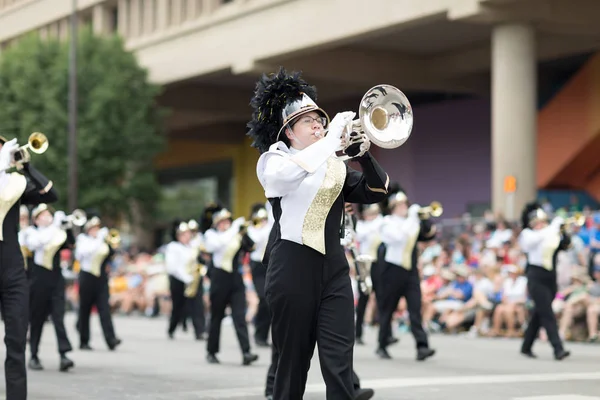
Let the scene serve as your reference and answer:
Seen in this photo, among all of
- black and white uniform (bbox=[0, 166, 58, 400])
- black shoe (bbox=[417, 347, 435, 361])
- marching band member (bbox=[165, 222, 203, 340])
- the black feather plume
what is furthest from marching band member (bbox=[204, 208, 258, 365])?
the black feather plume

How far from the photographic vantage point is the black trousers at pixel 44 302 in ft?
44.5

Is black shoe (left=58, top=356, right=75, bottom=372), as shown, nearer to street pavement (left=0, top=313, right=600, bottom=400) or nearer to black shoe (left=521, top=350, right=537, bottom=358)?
street pavement (left=0, top=313, right=600, bottom=400)

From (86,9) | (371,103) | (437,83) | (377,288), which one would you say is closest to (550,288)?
(377,288)

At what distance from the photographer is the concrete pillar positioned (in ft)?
86.3

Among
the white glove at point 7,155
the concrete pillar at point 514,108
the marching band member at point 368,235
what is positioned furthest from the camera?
the concrete pillar at point 514,108

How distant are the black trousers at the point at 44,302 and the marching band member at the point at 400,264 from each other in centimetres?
393

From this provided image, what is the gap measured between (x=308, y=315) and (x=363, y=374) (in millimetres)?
5833

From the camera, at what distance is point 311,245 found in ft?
21.9

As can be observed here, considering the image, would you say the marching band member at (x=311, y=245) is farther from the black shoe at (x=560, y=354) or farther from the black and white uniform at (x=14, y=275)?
the black shoe at (x=560, y=354)

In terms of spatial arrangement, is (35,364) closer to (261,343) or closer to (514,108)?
(261,343)

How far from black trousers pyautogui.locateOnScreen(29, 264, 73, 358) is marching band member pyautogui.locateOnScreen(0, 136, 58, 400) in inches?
189

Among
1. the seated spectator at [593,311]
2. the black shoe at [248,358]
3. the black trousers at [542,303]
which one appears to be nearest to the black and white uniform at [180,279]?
the black shoe at [248,358]

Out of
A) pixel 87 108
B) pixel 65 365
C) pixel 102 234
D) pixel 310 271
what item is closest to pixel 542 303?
pixel 65 365

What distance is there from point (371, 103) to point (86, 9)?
3838 cm
